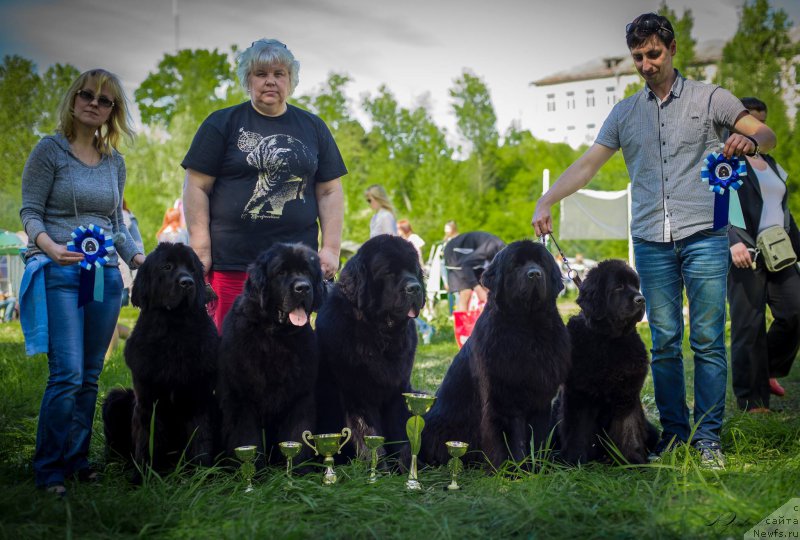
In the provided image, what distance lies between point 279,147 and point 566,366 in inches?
81.0

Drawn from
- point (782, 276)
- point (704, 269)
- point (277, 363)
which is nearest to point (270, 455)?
point (277, 363)

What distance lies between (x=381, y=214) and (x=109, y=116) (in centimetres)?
630

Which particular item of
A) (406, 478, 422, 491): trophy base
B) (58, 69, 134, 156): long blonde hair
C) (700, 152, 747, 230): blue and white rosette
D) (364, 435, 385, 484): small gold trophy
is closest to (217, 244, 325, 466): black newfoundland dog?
(364, 435, 385, 484): small gold trophy

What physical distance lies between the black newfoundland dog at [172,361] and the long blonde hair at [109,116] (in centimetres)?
83

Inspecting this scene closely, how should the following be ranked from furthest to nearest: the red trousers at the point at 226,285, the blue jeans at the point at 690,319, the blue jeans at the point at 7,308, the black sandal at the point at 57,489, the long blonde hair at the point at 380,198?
the blue jeans at the point at 7,308 → the long blonde hair at the point at 380,198 → the red trousers at the point at 226,285 → the blue jeans at the point at 690,319 → the black sandal at the point at 57,489

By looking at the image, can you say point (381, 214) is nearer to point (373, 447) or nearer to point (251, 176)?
point (251, 176)

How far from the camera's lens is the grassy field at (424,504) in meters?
2.49

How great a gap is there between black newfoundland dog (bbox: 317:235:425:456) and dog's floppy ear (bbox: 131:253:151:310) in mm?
924

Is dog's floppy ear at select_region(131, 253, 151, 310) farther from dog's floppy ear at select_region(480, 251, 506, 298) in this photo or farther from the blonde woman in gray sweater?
dog's floppy ear at select_region(480, 251, 506, 298)

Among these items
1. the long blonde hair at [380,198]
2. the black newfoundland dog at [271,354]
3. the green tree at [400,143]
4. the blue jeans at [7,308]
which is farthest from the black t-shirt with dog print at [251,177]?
the green tree at [400,143]

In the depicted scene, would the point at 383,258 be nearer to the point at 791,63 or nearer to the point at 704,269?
the point at 704,269

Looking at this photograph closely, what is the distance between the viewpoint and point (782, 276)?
546 centimetres

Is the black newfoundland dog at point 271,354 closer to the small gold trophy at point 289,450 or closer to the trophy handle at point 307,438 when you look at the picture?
the trophy handle at point 307,438

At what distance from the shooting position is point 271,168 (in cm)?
382
